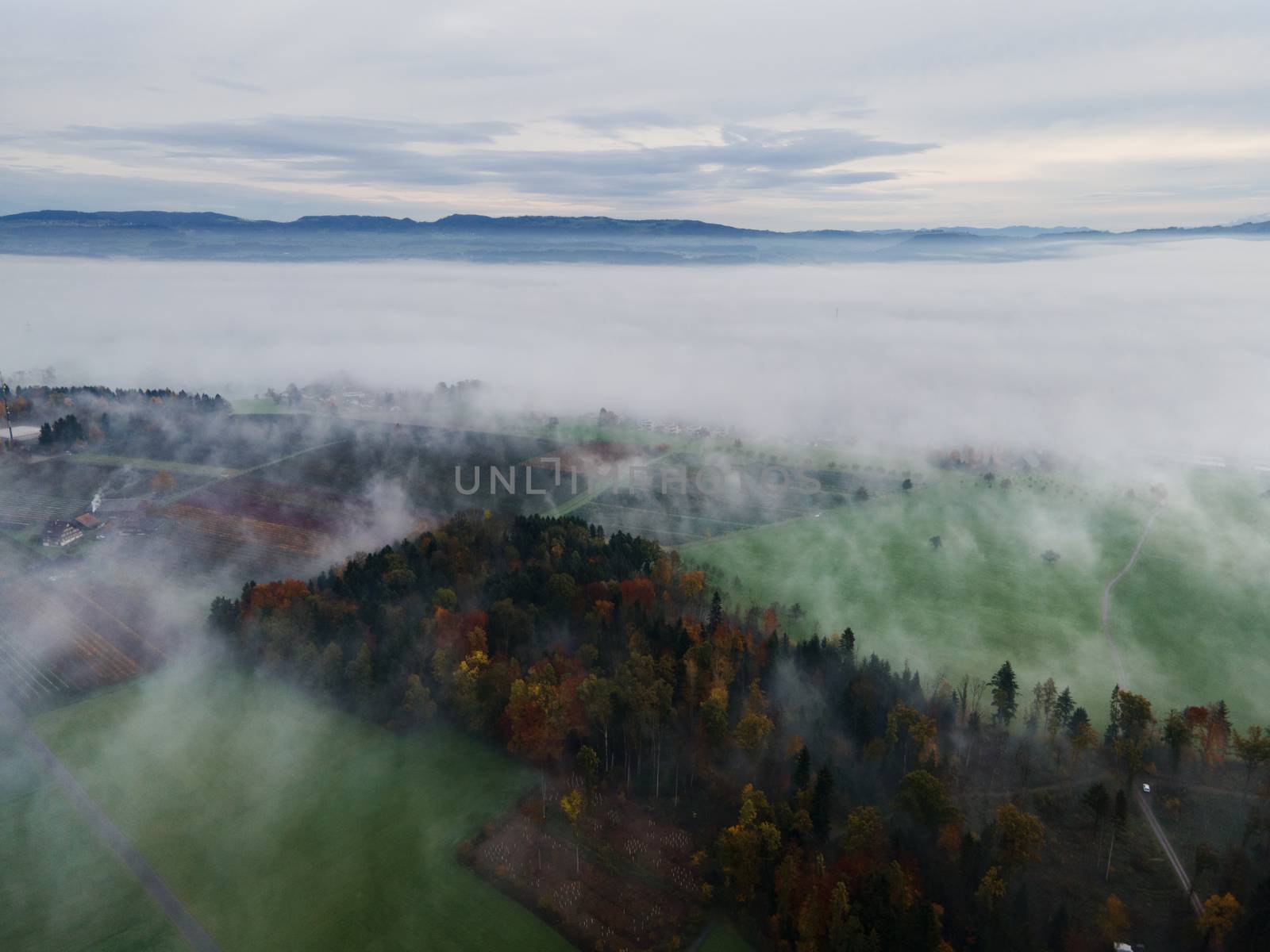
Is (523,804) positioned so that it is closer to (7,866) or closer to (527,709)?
(527,709)

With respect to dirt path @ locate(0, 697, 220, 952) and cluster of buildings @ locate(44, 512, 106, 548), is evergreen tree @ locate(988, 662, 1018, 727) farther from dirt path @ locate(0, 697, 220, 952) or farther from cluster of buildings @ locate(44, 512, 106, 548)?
cluster of buildings @ locate(44, 512, 106, 548)

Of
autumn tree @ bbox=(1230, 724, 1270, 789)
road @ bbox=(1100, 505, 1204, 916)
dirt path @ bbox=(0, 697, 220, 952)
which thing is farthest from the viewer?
autumn tree @ bbox=(1230, 724, 1270, 789)

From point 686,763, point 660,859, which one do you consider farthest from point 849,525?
point 660,859

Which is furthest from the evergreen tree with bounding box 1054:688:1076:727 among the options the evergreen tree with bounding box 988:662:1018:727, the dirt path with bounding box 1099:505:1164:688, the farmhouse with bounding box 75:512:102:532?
the farmhouse with bounding box 75:512:102:532

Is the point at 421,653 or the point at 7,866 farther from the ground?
the point at 421,653

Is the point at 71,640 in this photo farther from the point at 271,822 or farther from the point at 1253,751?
the point at 1253,751
